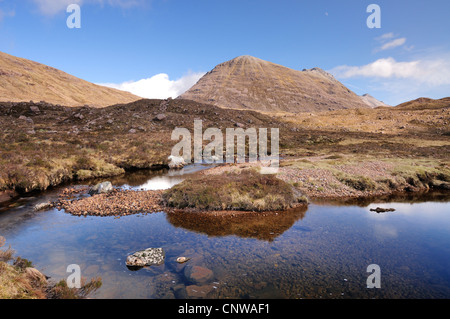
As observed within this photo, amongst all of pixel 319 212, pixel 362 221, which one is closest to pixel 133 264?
pixel 319 212

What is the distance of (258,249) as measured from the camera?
1150 cm

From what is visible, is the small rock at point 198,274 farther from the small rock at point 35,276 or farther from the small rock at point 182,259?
the small rock at point 35,276

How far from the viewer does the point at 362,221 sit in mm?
14992

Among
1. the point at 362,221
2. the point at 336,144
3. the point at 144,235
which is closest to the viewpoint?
the point at 144,235

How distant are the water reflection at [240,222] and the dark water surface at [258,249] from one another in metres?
0.06

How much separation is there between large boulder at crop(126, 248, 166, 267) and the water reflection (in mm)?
3342

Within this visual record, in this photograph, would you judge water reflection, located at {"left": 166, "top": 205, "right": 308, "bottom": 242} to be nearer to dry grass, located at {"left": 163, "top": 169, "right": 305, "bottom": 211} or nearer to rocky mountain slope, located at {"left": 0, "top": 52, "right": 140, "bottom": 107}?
dry grass, located at {"left": 163, "top": 169, "right": 305, "bottom": 211}

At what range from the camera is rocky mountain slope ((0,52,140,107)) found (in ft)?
359

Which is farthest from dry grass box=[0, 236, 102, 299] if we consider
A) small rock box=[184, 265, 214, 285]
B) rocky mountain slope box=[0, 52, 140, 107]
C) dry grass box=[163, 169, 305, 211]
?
rocky mountain slope box=[0, 52, 140, 107]

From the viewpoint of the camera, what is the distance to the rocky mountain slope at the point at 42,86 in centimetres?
10950

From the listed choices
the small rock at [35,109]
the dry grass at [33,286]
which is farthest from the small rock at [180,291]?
the small rock at [35,109]

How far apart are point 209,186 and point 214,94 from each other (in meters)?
171
